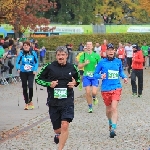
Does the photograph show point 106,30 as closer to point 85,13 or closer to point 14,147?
point 85,13

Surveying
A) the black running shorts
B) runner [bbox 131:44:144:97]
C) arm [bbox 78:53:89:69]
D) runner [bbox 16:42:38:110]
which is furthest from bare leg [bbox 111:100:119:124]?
runner [bbox 131:44:144:97]

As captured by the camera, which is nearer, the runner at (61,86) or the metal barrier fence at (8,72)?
the runner at (61,86)

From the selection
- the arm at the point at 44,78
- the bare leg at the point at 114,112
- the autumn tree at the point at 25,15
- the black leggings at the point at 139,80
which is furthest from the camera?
the autumn tree at the point at 25,15

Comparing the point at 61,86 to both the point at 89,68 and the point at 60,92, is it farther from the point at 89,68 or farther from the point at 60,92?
the point at 89,68

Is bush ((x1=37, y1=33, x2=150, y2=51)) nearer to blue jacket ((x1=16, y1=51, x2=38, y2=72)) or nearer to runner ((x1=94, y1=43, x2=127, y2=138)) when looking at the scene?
blue jacket ((x1=16, y1=51, x2=38, y2=72))

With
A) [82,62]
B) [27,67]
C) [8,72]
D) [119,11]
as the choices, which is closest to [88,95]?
[82,62]

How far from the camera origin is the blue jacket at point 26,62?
16328 millimetres

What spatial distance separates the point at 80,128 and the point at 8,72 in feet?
43.4

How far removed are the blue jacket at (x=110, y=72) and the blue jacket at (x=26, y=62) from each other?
14.2 feet

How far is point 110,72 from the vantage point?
12234 mm

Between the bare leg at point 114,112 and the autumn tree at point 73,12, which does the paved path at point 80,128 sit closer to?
the bare leg at point 114,112

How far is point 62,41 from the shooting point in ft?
156

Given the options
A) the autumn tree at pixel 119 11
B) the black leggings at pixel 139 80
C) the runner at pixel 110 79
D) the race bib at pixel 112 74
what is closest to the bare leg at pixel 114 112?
the runner at pixel 110 79

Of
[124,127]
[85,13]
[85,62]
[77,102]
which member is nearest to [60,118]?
[124,127]
